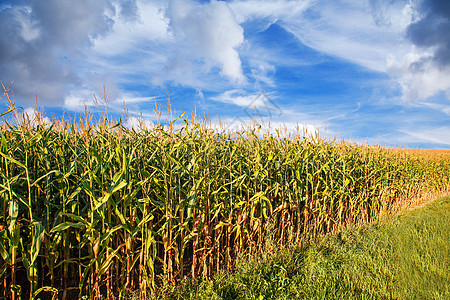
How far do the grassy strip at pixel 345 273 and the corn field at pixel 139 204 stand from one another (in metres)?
0.39

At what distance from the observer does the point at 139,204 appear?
310 cm

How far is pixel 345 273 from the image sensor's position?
12.9 ft

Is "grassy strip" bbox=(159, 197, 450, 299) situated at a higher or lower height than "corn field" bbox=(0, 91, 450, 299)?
lower

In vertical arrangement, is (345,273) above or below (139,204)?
below

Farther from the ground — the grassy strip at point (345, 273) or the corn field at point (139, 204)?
the corn field at point (139, 204)

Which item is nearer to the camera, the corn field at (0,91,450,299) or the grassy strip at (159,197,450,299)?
the corn field at (0,91,450,299)

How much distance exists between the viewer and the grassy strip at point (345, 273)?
11.1 feet

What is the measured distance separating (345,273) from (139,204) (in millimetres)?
3202

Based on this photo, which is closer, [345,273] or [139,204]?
[139,204]

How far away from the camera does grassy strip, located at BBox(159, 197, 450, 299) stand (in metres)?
3.39

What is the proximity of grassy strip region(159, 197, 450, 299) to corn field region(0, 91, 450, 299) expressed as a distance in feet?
1.27

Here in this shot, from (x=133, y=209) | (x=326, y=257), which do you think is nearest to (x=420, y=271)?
(x=326, y=257)

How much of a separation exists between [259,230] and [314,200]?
75.8 inches

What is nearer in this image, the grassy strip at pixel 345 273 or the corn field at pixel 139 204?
the corn field at pixel 139 204
